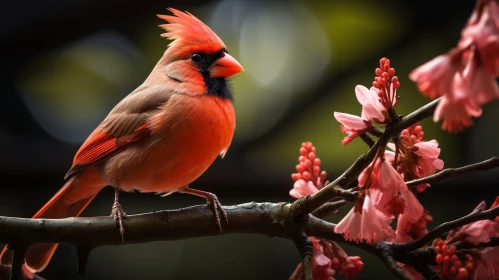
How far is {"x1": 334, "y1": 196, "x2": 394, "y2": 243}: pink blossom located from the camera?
3.06ft

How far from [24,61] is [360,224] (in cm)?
238

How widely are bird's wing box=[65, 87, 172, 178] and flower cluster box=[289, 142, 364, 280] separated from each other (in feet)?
1.76

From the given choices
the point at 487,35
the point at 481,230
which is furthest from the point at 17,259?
the point at 487,35

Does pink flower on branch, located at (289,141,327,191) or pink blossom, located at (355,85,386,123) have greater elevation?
pink blossom, located at (355,85,386,123)

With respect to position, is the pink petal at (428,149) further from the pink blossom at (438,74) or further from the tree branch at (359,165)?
the pink blossom at (438,74)

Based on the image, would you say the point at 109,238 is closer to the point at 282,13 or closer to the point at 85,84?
the point at 85,84

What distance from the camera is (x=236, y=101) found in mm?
2750

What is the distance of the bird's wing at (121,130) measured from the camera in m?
1.69


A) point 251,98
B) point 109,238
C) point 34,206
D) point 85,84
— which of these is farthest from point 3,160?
point 109,238

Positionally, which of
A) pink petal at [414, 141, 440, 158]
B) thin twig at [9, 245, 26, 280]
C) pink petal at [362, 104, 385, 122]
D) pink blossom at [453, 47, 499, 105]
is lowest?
thin twig at [9, 245, 26, 280]

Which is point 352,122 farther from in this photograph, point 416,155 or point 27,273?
point 27,273

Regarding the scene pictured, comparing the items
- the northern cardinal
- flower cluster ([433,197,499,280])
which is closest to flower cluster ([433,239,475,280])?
flower cluster ([433,197,499,280])

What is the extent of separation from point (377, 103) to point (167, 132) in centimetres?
76

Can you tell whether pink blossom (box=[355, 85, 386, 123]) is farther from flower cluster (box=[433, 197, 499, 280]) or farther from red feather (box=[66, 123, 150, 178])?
red feather (box=[66, 123, 150, 178])
